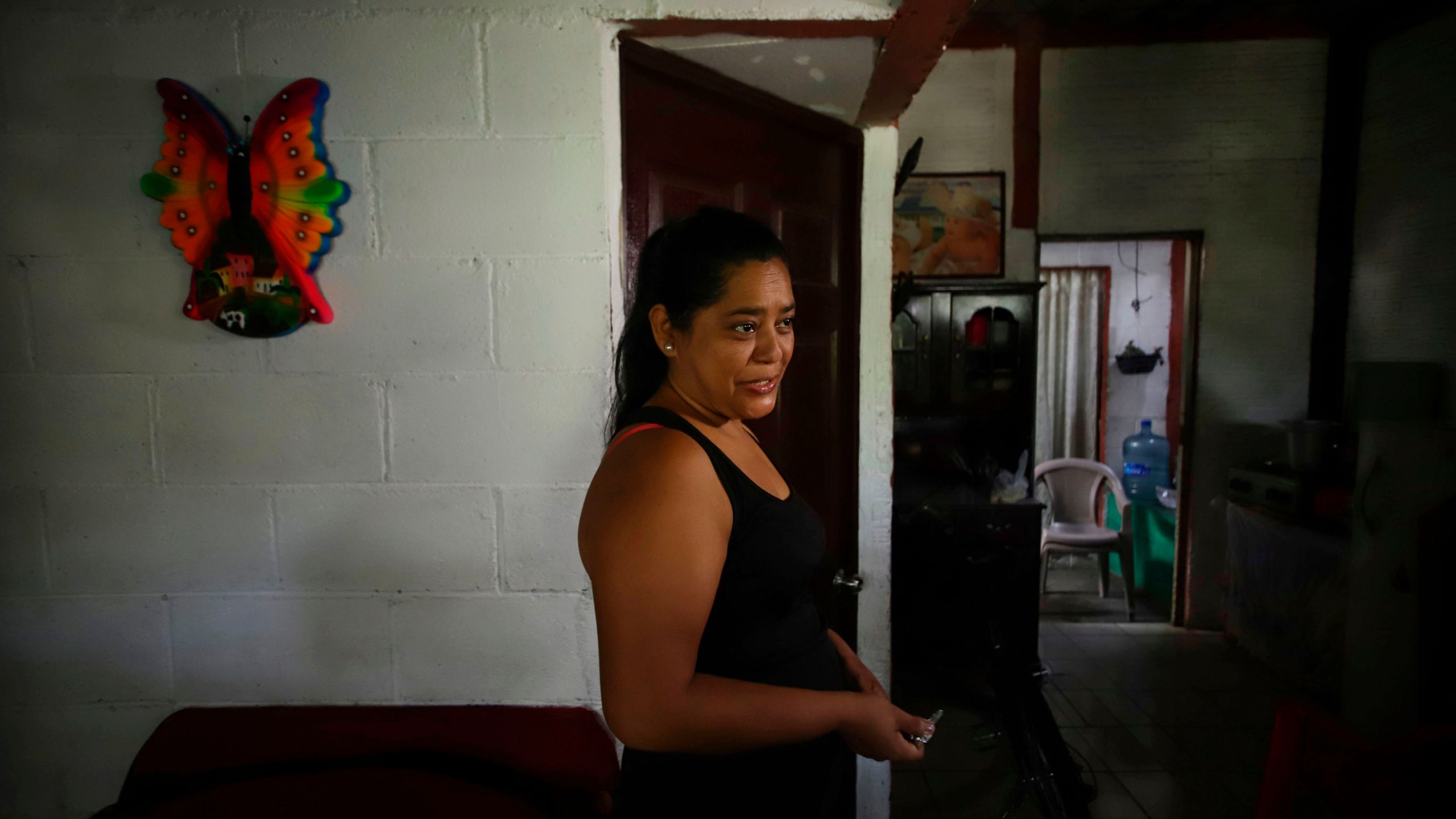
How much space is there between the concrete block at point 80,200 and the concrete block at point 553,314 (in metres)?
0.65

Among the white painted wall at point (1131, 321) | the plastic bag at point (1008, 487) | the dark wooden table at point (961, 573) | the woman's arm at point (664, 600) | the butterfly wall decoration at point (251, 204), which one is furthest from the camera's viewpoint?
the white painted wall at point (1131, 321)

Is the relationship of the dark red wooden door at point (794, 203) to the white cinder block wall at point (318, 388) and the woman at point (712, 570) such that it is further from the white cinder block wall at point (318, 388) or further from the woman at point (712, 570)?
the woman at point (712, 570)

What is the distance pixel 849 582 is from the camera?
161 cm

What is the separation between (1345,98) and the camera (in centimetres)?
341

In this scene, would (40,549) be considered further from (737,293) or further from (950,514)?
(950,514)

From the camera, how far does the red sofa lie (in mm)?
1168

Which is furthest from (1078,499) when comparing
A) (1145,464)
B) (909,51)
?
(909,51)

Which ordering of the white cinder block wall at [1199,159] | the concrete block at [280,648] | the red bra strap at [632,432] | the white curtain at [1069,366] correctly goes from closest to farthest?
1. the red bra strap at [632,432]
2. the concrete block at [280,648]
3. the white cinder block wall at [1199,159]
4. the white curtain at [1069,366]

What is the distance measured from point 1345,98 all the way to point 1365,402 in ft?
5.32

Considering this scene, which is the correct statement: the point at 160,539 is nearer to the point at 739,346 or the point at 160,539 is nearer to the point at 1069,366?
the point at 739,346

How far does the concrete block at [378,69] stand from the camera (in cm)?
128

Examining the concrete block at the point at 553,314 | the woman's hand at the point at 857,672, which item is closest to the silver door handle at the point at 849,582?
the woman's hand at the point at 857,672

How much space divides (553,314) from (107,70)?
98 centimetres

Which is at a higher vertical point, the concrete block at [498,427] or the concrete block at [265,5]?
the concrete block at [265,5]
